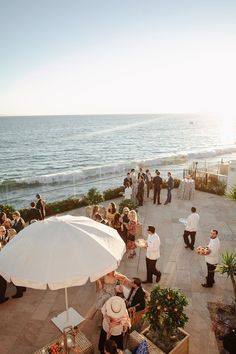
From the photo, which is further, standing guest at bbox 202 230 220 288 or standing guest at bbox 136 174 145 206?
standing guest at bbox 136 174 145 206

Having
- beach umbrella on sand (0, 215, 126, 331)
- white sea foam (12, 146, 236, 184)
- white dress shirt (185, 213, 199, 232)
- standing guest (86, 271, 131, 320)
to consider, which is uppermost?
beach umbrella on sand (0, 215, 126, 331)

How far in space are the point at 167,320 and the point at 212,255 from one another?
3030mm

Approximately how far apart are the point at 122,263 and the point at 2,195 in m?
8.95

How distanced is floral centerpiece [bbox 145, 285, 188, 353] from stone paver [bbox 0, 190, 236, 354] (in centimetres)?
92

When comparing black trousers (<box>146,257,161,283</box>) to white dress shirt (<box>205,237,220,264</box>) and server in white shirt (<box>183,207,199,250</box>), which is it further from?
server in white shirt (<box>183,207,199,250</box>)

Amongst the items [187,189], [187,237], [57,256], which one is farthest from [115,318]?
[187,189]

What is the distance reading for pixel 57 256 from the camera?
14.2 feet

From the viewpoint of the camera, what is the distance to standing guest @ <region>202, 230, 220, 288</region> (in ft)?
24.5

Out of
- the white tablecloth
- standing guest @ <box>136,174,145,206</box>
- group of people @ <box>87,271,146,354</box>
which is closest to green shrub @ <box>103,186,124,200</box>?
standing guest @ <box>136,174,145,206</box>

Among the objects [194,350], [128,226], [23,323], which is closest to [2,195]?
[128,226]

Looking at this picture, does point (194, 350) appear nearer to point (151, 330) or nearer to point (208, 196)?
point (151, 330)

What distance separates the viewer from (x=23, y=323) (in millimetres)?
6609

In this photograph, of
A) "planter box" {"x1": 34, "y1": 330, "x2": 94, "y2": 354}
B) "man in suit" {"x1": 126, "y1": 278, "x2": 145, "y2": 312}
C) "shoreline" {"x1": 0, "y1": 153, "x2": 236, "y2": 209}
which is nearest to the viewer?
"planter box" {"x1": 34, "y1": 330, "x2": 94, "y2": 354}

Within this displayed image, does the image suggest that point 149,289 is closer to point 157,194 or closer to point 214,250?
point 214,250
